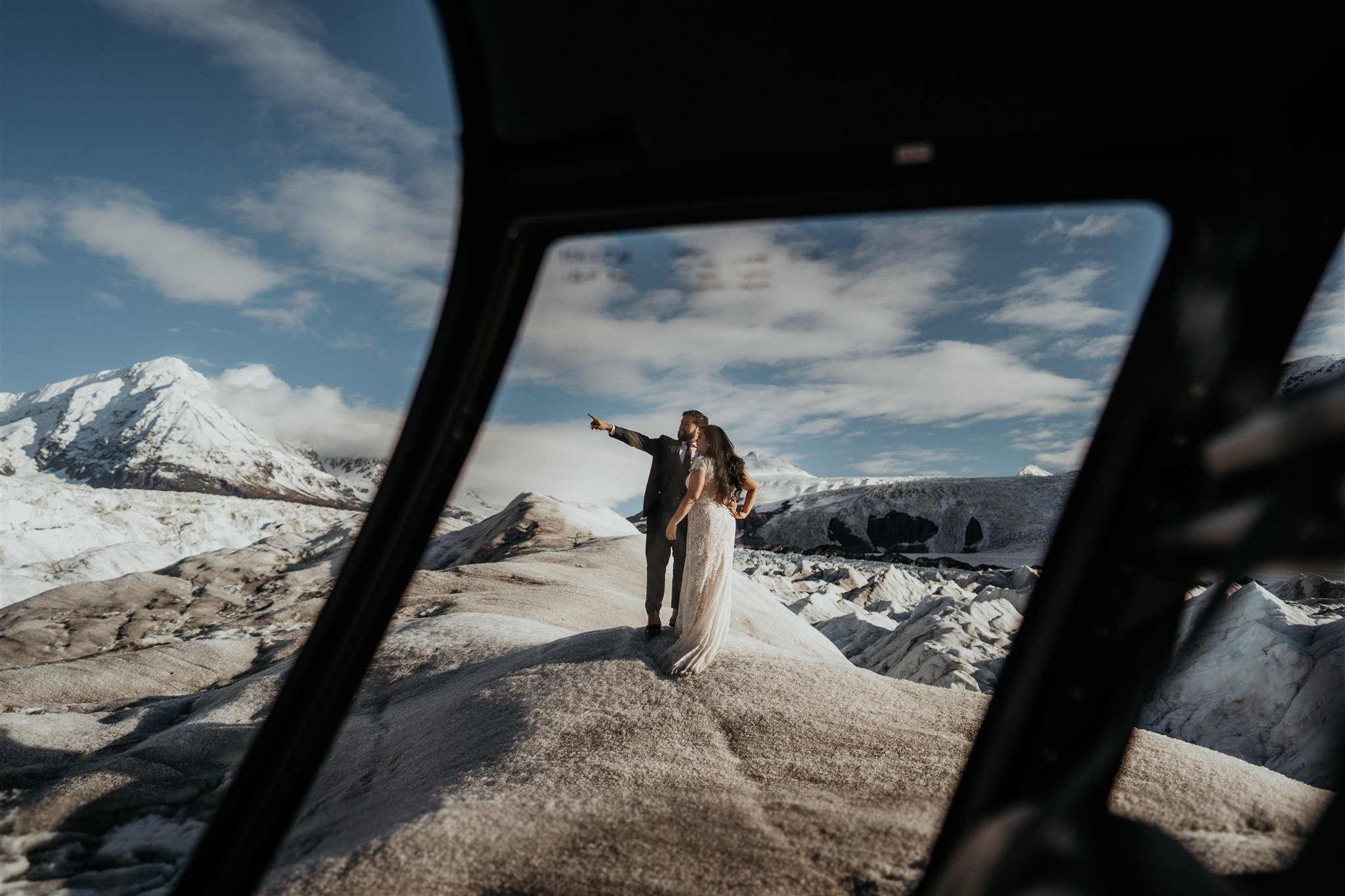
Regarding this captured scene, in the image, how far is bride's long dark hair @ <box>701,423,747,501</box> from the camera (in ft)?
16.2

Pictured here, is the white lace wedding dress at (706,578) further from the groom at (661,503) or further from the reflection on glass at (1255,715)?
the reflection on glass at (1255,715)

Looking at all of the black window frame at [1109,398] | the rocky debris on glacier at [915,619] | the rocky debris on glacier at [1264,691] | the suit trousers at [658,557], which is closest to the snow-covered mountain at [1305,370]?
the black window frame at [1109,398]

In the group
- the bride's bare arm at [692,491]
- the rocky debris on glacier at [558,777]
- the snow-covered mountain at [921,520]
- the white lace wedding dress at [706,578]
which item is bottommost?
the rocky debris on glacier at [558,777]

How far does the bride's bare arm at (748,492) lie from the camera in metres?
5.11

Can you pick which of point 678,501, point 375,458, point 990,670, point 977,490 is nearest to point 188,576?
point 678,501

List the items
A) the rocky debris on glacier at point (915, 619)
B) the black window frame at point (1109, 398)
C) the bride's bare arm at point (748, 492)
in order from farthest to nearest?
1. the rocky debris on glacier at point (915, 619)
2. the bride's bare arm at point (748, 492)
3. the black window frame at point (1109, 398)

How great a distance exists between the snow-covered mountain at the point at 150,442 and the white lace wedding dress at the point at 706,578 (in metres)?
84.3

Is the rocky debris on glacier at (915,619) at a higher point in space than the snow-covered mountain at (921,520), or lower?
lower

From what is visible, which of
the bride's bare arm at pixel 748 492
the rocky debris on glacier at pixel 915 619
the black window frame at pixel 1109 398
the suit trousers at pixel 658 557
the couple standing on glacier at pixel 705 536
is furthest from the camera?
the rocky debris on glacier at pixel 915 619


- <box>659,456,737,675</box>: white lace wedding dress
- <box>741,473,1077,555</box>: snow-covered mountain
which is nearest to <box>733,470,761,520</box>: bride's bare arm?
<box>659,456,737,675</box>: white lace wedding dress

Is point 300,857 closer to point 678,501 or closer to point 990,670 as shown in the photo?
point 678,501

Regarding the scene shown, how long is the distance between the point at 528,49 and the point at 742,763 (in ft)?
11.1

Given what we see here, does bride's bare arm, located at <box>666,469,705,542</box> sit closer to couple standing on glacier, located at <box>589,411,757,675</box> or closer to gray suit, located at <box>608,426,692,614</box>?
couple standing on glacier, located at <box>589,411,757,675</box>

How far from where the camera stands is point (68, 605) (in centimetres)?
1131
